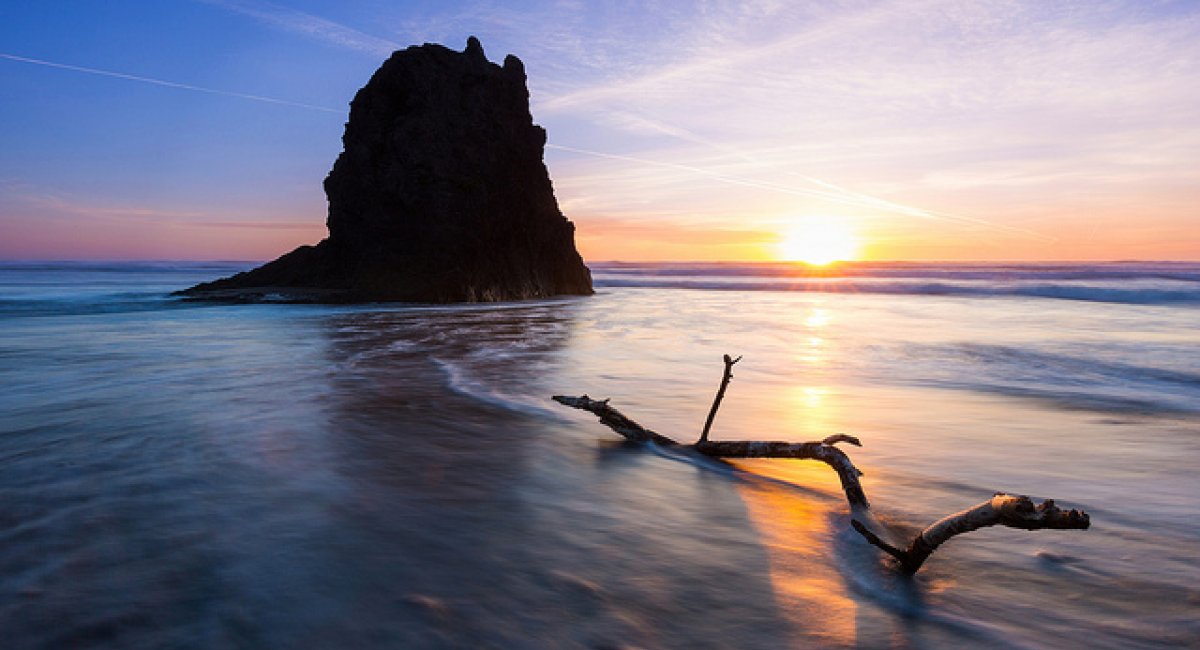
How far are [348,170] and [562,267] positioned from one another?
15.4m

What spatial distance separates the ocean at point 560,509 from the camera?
361cm

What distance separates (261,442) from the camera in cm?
752

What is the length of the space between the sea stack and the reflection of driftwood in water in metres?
31.3

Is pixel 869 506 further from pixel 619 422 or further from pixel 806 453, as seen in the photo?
pixel 619 422

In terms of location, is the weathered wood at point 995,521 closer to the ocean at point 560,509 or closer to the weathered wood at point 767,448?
the ocean at point 560,509

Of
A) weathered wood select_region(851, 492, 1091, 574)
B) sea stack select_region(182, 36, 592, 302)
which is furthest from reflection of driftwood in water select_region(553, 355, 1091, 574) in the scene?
sea stack select_region(182, 36, 592, 302)

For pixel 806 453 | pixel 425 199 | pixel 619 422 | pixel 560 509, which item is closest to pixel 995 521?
pixel 806 453

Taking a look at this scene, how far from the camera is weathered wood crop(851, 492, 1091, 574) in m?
3.05

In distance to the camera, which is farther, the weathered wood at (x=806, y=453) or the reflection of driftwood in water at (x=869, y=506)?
the weathered wood at (x=806, y=453)

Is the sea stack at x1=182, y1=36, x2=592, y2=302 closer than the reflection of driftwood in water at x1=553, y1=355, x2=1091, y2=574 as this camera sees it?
No

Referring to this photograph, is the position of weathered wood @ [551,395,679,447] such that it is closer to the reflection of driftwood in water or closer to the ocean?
the reflection of driftwood in water

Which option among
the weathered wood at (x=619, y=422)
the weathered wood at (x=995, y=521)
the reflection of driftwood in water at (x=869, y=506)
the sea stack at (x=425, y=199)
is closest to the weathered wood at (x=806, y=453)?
the reflection of driftwood in water at (x=869, y=506)

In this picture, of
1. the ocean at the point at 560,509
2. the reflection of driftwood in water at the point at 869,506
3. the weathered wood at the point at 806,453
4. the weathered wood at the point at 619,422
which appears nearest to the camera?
the reflection of driftwood in water at the point at 869,506

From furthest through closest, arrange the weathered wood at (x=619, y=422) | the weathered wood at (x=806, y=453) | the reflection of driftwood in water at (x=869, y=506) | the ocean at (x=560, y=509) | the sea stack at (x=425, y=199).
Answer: the sea stack at (x=425, y=199)
the weathered wood at (x=619, y=422)
the weathered wood at (x=806, y=453)
the ocean at (x=560, y=509)
the reflection of driftwood in water at (x=869, y=506)
